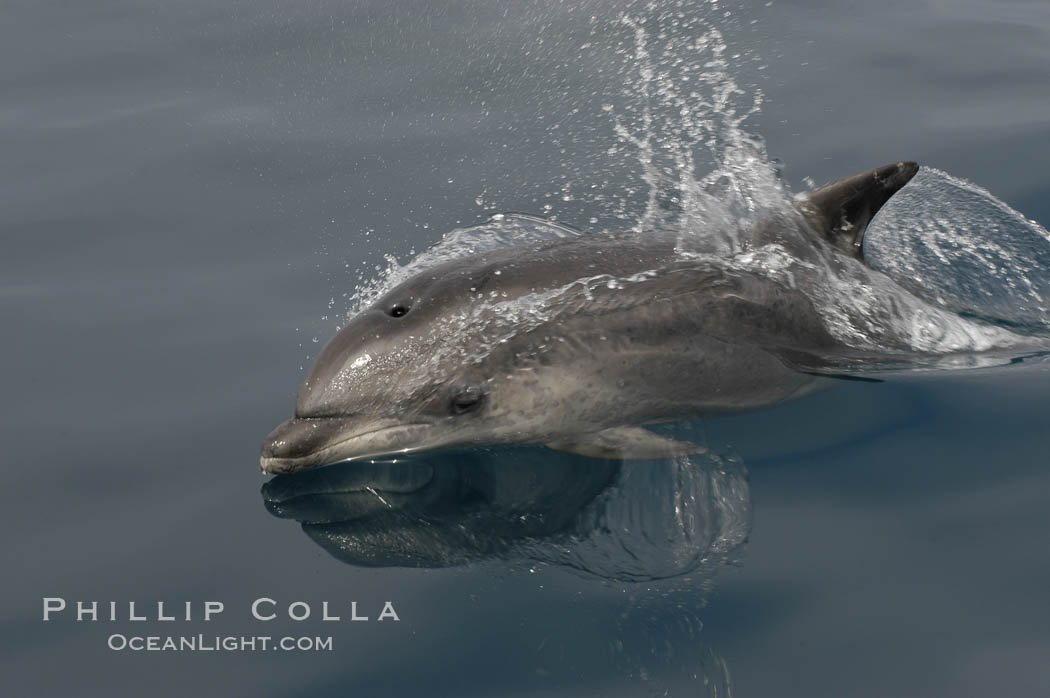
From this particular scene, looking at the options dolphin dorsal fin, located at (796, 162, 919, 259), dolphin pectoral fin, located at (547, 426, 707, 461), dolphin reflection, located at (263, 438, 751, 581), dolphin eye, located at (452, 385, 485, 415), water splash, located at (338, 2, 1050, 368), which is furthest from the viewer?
dolphin dorsal fin, located at (796, 162, 919, 259)

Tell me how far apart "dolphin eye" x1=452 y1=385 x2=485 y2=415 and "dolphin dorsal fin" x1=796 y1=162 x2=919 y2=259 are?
2.48m

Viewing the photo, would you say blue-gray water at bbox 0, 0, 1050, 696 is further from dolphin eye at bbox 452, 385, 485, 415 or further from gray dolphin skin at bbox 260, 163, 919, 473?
dolphin eye at bbox 452, 385, 485, 415

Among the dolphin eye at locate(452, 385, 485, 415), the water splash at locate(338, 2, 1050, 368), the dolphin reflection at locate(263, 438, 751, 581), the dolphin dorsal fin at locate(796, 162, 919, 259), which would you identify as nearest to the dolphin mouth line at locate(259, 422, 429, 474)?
the dolphin reflection at locate(263, 438, 751, 581)

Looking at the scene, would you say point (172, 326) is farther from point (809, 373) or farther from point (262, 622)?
point (809, 373)

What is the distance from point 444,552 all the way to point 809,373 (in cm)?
248

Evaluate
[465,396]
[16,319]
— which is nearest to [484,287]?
[465,396]

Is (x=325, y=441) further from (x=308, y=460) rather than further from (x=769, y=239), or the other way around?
(x=769, y=239)

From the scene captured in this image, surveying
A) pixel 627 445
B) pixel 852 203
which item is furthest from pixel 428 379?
pixel 852 203

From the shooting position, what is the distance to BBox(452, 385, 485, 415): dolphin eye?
6.05 m

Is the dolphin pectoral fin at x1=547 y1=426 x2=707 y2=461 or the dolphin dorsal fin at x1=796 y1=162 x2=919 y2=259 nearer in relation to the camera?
the dolphin pectoral fin at x1=547 y1=426 x2=707 y2=461

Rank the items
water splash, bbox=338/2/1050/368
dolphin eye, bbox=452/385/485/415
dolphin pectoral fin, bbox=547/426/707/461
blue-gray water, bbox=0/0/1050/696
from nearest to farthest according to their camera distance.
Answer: blue-gray water, bbox=0/0/1050/696 → dolphin pectoral fin, bbox=547/426/707/461 → dolphin eye, bbox=452/385/485/415 → water splash, bbox=338/2/1050/368

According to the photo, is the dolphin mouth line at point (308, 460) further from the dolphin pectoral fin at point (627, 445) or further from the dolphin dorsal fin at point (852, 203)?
the dolphin dorsal fin at point (852, 203)

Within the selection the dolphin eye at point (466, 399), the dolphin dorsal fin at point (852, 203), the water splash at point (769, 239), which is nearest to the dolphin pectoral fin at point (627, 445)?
the dolphin eye at point (466, 399)

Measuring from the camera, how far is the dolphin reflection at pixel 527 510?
17.4ft
